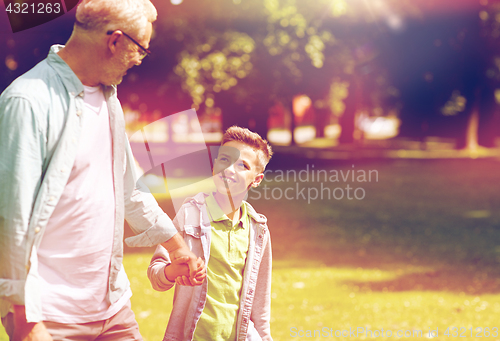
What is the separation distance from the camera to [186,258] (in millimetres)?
2398

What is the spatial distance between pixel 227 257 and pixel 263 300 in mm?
343

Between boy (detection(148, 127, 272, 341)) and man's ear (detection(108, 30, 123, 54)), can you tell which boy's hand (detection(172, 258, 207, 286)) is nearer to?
boy (detection(148, 127, 272, 341))

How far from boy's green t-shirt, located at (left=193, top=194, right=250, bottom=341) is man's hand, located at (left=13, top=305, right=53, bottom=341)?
0.88 m

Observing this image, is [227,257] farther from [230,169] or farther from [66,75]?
[66,75]

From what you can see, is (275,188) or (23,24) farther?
(275,188)

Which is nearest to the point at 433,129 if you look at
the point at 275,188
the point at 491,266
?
the point at 275,188

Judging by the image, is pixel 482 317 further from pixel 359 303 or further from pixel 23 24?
pixel 23 24

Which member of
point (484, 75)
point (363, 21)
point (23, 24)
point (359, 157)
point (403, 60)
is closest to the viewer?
point (23, 24)

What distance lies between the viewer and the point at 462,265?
850cm

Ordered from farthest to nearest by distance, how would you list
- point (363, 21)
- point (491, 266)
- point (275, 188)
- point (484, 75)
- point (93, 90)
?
point (484, 75) → point (363, 21) → point (275, 188) → point (491, 266) → point (93, 90)

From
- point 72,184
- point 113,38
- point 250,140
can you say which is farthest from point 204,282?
point 113,38

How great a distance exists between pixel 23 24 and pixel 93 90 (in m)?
8.30

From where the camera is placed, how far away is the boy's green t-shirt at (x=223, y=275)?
8.57 ft

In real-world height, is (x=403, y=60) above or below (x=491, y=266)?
above
